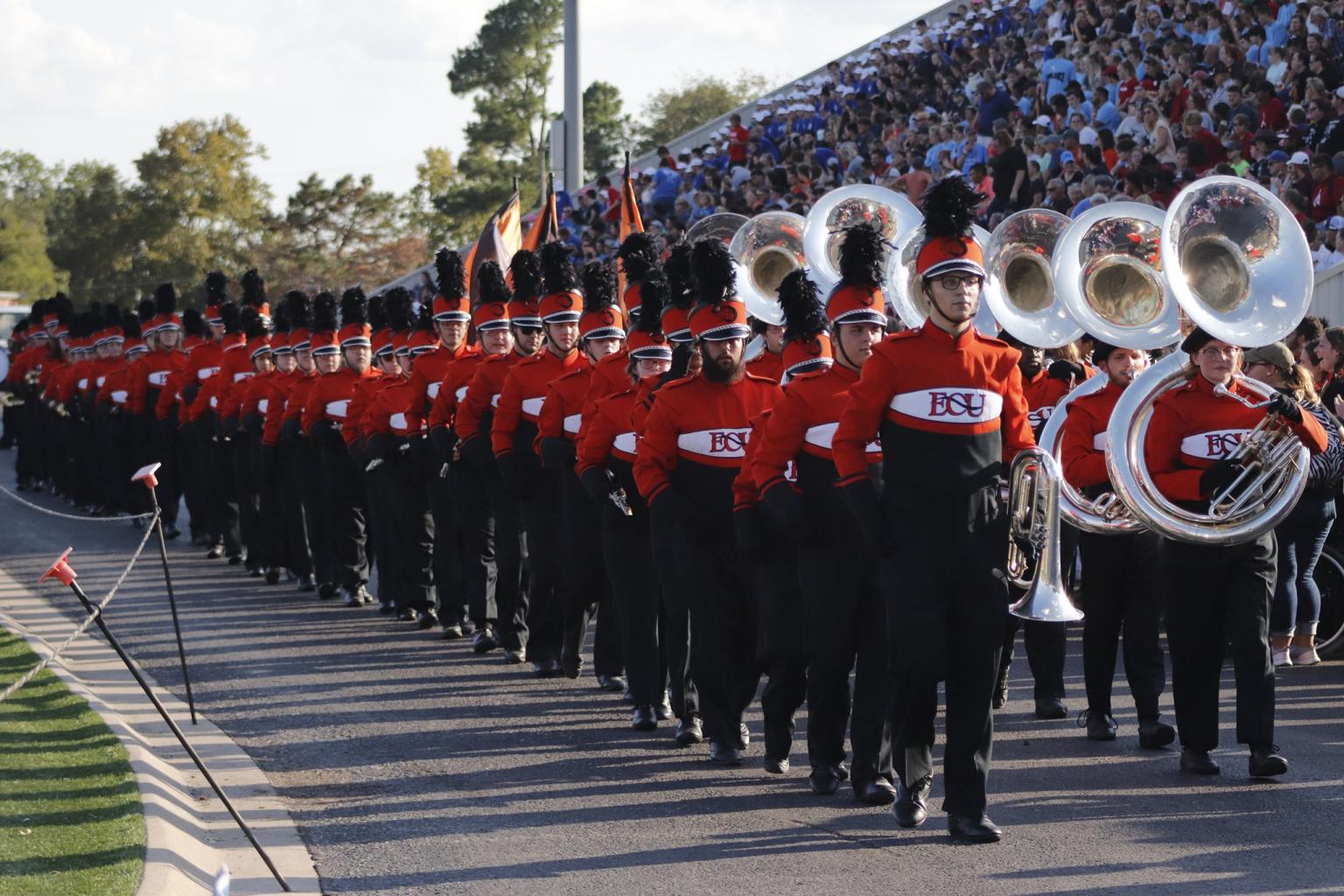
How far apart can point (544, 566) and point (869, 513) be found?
4361 mm

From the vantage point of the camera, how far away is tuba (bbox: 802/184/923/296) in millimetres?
11305

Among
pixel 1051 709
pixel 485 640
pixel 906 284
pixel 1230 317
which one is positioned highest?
pixel 906 284

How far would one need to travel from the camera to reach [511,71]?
66.1 meters

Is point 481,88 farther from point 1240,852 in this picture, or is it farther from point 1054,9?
point 1240,852

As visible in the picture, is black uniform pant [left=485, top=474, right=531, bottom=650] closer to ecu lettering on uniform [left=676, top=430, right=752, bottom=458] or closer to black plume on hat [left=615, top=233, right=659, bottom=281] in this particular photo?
black plume on hat [left=615, top=233, right=659, bottom=281]

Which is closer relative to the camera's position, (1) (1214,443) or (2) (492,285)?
(1) (1214,443)

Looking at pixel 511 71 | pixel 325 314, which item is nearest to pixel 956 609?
pixel 325 314

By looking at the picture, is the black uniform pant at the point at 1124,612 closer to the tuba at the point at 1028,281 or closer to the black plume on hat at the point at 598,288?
the tuba at the point at 1028,281

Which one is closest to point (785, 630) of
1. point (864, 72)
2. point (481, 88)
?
point (864, 72)

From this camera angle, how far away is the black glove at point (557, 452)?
10320mm

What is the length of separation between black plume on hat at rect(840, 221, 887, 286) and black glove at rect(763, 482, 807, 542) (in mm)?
876

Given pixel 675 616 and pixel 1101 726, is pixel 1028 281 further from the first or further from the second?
pixel 675 616

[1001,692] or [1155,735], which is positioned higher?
[1001,692]

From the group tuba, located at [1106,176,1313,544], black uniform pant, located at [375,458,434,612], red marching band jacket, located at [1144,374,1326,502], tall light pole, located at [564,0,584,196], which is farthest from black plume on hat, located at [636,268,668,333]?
tall light pole, located at [564,0,584,196]
